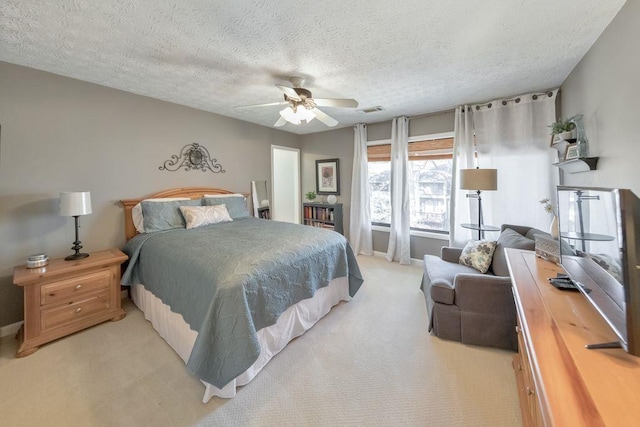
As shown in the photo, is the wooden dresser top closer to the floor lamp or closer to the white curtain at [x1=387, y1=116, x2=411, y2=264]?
the white curtain at [x1=387, y1=116, x2=411, y2=264]

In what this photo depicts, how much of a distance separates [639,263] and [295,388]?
1.84 m

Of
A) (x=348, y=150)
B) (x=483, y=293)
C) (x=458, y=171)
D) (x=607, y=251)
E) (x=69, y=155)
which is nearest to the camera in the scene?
(x=607, y=251)

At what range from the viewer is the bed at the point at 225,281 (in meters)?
1.61

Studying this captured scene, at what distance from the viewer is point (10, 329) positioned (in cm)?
231

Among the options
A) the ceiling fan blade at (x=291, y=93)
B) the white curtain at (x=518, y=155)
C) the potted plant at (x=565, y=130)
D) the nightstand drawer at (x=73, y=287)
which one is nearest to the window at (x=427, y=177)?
the white curtain at (x=518, y=155)

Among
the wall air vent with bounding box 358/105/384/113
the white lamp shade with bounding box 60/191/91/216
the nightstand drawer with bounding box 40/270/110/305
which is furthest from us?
the wall air vent with bounding box 358/105/384/113

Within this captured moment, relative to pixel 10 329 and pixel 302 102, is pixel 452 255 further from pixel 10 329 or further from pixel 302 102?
pixel 10 329

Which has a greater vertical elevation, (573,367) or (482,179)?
(482,179)

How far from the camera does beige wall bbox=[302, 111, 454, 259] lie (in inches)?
151

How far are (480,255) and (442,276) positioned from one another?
0.51 metres

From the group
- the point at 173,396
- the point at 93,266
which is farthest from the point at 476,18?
the point at 93,266

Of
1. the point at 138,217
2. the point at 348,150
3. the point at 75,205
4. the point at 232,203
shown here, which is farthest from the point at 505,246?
the point at 75,205

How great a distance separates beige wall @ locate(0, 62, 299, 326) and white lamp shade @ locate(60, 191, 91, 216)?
34 cm

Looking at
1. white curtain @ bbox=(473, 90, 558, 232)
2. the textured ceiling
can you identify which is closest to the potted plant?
the textured ceiling
